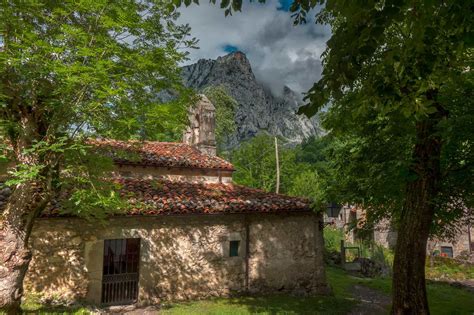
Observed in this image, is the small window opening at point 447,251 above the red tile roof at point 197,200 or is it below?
below

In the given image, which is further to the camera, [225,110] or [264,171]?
[264,171]

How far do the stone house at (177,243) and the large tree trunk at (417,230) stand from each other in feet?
15.7

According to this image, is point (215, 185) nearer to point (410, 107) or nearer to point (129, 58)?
point (129, 58)

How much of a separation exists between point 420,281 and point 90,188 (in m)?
7.04

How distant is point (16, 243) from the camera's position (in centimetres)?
625

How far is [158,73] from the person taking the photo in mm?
Result: 6863

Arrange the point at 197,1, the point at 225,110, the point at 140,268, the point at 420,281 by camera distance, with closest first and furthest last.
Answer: the point at 197,1
the point at 420,281
the point at 140,268
the point at 225,110

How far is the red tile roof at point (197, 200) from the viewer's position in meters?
9.38

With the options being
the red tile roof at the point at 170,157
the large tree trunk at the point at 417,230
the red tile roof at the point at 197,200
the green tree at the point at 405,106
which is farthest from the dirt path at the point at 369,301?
the red tile roof at the point at 170,157

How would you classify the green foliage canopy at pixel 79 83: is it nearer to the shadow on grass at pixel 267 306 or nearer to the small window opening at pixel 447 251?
the shadow on grass at pixel 267 306

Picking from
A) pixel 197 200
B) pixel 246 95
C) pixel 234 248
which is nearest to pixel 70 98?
pixel 197 200

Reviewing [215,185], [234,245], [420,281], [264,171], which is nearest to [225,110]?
[264,171]

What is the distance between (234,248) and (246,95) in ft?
225

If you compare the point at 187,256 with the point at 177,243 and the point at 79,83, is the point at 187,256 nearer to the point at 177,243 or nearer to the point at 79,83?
the point at 177,243
